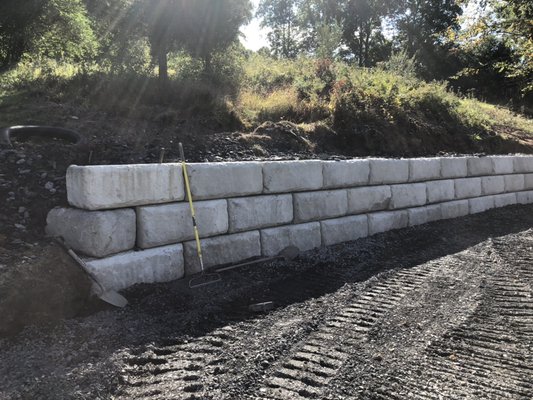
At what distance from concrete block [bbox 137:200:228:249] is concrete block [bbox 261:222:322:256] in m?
0.72

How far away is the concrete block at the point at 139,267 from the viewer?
423cm

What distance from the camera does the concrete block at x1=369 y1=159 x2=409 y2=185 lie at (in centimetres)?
744

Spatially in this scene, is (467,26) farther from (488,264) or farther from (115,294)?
(115,294)

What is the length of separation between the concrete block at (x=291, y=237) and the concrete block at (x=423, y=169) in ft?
8.86

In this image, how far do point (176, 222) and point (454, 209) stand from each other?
6650 mm

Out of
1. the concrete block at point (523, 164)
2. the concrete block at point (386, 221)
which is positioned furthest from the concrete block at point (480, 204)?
the concrete block at point (386, 221)

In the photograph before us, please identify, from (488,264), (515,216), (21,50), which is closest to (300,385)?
(488,264)

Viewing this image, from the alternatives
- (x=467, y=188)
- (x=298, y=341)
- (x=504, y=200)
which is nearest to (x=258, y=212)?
(x=298, y=341)

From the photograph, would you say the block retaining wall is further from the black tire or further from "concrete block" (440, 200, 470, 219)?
the black tire

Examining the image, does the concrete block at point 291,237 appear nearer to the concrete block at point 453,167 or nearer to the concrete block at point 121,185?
the concrete block at point 121,185

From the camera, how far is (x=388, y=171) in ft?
25.2

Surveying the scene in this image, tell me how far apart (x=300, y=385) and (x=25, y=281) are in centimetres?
248

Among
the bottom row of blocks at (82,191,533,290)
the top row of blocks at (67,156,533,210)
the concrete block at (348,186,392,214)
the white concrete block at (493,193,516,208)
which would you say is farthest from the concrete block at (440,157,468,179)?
the concrete block at (348,186,392,214)

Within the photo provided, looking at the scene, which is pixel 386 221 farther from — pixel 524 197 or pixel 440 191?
pixel 524 197
